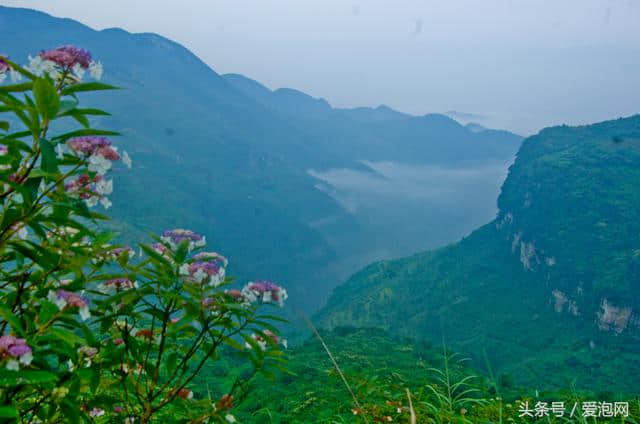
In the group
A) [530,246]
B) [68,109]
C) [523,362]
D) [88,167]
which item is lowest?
[523,362]

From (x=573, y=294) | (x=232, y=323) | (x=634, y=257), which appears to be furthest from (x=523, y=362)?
(x=232, y=323)

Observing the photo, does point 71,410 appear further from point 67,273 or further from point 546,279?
point 546,279

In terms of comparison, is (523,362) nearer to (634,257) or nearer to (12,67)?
(634,257)

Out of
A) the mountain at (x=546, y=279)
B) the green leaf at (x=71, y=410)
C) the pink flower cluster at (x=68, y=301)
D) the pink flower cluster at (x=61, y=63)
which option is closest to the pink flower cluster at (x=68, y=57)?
the pink flower cluster at (x=61, y=63)

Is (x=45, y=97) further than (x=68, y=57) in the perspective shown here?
No

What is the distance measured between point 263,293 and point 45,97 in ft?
4.93

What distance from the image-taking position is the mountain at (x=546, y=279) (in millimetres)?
61438

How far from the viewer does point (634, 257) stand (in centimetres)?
7094

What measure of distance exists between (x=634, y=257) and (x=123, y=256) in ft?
278

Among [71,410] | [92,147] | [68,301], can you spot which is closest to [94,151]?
[92,147]

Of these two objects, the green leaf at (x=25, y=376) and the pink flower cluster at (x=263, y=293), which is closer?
the green leaf at (x=25, y=376)

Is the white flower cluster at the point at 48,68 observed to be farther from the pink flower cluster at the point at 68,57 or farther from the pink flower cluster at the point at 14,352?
the pink flower cluster at the point at 14,352

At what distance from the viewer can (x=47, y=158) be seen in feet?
5.11

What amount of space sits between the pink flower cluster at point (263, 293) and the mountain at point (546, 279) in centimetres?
5378
